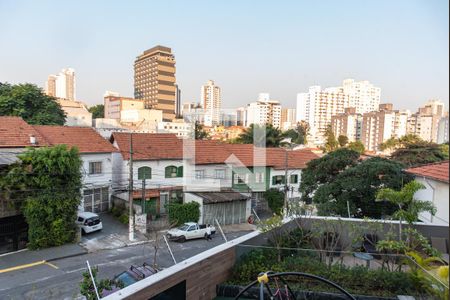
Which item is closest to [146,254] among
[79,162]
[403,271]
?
[79,162]

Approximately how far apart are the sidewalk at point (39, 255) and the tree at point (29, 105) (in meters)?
12.2

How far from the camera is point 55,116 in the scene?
2308 centimetres

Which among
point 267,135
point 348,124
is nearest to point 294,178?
point 267,135

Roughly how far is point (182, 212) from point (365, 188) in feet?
29.1

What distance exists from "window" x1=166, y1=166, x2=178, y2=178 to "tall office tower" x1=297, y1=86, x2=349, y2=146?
1720 inches

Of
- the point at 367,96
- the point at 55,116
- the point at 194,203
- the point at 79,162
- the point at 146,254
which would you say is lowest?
the point at 146,254

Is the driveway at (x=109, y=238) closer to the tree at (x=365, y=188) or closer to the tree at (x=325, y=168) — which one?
the tree at (x=325, y=168)

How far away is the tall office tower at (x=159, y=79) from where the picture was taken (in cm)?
7288

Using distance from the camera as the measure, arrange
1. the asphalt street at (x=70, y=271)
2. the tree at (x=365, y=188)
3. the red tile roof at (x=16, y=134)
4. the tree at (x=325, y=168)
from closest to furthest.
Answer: the asphalt street at (x=70, y=271) → the tree at (x=365, y=188) → the red tile roof at (x=16, y=134) → the tree at (x=325, y=168)

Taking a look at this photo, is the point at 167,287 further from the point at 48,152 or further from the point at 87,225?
the point at 87,225

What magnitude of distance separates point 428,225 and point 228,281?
206 inches

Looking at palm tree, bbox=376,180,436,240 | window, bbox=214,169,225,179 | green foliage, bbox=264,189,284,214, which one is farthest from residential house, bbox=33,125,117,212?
palm tree, bbox=376,180,436,240

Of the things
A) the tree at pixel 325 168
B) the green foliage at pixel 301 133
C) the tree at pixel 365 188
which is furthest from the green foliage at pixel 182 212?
the green foliage at pixel 301 133

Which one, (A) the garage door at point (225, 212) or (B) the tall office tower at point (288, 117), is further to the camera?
(B) the tall office tower at point (288, 117)
